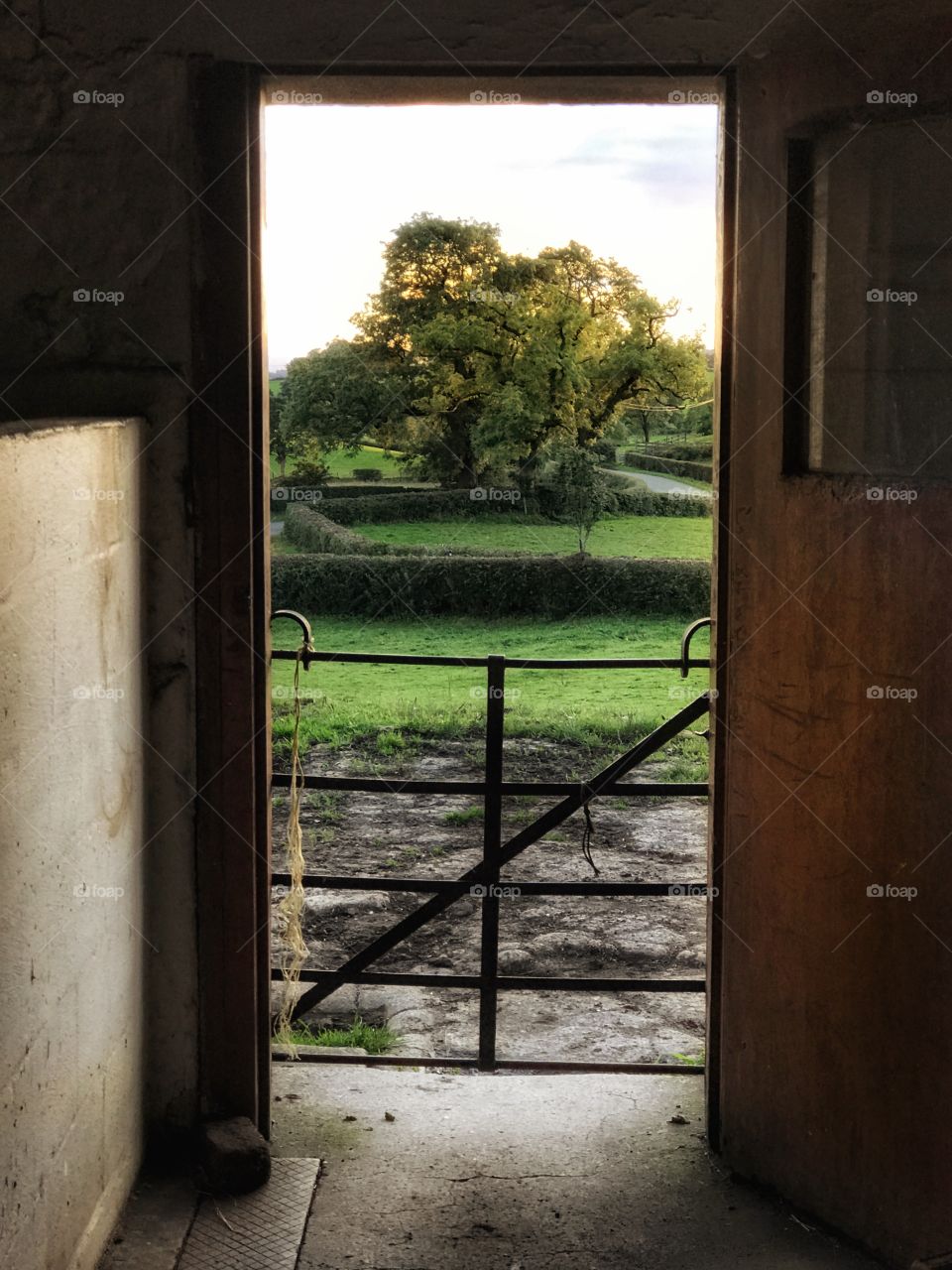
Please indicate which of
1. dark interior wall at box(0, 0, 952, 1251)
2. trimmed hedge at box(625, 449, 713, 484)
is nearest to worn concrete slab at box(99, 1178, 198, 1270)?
dark interior wall at box(0, 0, 952, 1251)

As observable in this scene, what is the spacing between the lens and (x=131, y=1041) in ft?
8.12

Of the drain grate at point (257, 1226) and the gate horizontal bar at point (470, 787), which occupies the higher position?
the gate horizontal bar at point (470, 787)

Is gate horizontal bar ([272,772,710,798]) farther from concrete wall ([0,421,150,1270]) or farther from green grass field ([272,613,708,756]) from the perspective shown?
green grass field ([272,613,708,756])

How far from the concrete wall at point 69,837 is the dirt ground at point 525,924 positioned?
46.7 inches

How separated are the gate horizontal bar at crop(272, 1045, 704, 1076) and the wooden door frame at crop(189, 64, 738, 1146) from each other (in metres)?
0.47

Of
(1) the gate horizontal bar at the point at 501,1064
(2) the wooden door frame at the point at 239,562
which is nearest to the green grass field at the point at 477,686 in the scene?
(1) the gate horizontal bar at the point at 501,1064

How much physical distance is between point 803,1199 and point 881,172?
2.05 meters

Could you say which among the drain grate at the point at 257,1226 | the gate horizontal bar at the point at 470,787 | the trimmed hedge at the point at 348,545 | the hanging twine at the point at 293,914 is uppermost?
the trimmed hedge at the point at 348,545

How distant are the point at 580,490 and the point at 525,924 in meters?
9.16

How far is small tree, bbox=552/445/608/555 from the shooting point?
13.7 m

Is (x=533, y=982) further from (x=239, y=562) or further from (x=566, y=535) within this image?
(x=566, y=535)

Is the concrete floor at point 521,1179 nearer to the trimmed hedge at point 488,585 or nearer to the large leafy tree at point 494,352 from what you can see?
the large leafy tree at point 494,352

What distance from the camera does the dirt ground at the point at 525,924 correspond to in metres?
4.39

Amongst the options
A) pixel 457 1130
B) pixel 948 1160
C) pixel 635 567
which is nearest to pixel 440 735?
pixel 635 567
